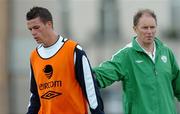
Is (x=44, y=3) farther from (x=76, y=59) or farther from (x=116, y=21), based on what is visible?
(x=76, y=59)

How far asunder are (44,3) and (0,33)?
2.08 meters

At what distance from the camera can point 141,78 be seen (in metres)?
9.36

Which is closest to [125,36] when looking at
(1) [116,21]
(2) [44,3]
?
(1) [116,21]

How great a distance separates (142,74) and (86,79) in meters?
0.88

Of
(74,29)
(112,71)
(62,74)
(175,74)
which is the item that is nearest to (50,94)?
(62,74)

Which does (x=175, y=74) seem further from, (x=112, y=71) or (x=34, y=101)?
(x=34, y=101)

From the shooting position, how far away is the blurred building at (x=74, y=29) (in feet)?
102

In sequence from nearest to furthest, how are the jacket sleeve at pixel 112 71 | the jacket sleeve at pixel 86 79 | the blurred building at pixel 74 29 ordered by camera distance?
the jacket sleeve at pixel 86 79 < the jacket sleeve at pixel 112 71 < the blurred building at pixel 74 29

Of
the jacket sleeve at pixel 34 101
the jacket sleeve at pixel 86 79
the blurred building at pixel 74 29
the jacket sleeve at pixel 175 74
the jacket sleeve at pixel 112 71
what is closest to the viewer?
the jacket sleeve at pixel 86 79

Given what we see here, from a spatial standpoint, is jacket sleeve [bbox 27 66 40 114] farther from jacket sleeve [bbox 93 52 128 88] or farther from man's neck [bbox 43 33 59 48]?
jacket sleeve [bbox 93 52 128 88]

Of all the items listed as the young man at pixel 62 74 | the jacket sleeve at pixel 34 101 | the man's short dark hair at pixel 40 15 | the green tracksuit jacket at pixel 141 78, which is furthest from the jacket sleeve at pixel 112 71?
the man's short dark hair at pixel 40 15

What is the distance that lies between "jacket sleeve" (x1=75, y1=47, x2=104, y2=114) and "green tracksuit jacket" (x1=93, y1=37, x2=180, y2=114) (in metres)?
0.54

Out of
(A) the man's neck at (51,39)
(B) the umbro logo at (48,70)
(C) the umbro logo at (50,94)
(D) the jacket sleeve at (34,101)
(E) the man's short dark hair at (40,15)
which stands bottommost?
(D) the jacket sleeve at (34,101)

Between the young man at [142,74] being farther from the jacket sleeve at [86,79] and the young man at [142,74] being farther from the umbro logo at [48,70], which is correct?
the umbro logo at [48,70]
